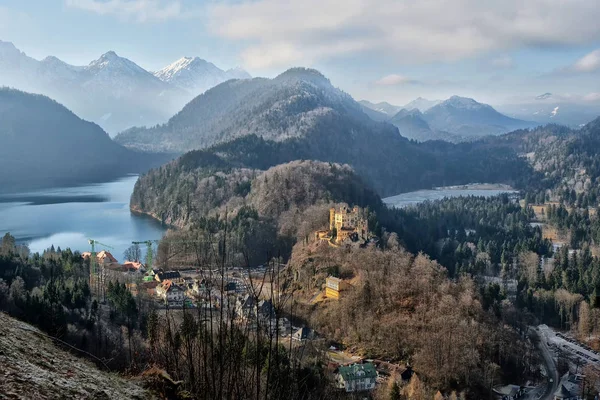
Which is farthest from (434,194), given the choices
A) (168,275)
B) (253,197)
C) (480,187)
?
(168,275)

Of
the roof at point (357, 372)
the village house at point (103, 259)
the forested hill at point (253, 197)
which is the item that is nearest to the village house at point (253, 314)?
the roof at point (357, 372)

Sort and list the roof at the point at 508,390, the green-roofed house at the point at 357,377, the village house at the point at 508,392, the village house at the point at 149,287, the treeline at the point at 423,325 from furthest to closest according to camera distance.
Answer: the village house at the point at 149,287 < the roof at the point at 508,390 < the treeline at the point at 423,325 < the village house at the point at 508,392 < the green-roofed house at the point at 357,377

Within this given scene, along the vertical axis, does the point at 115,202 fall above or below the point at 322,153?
below

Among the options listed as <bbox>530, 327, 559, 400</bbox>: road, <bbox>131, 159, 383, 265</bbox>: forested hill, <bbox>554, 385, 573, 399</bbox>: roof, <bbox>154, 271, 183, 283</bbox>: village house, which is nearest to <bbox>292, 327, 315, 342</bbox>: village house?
<bbox>530, 327, 559, 400</bbox>: road

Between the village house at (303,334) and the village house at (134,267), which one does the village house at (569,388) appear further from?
the village house at (134,267)

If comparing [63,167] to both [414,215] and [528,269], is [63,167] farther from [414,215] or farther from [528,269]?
[528,269]

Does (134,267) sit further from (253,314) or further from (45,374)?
(45,374)

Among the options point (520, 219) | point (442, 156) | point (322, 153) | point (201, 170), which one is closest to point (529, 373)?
point (520, 219)

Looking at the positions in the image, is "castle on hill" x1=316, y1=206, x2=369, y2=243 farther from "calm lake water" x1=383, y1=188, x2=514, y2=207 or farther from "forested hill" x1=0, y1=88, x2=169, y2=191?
"forested hill" x1=0, y1=88, x2=169, y2=191
